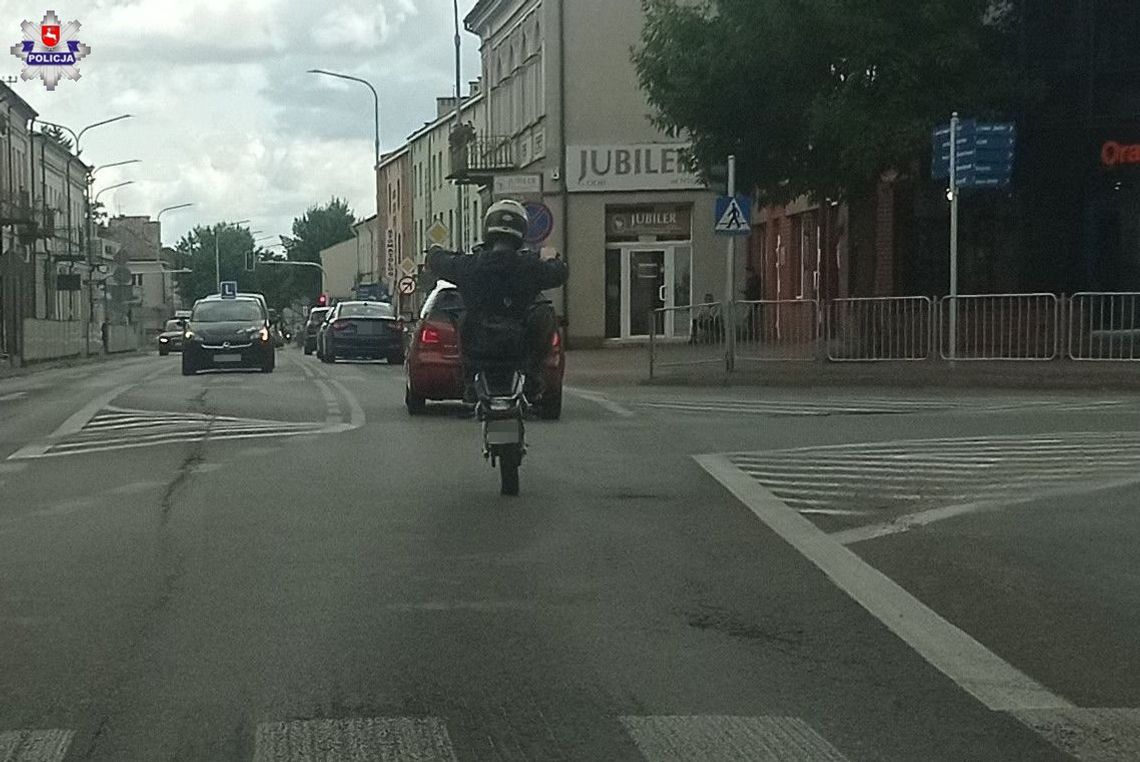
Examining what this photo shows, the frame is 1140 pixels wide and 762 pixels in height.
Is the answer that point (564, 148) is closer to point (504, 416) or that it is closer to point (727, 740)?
point (504, 416)

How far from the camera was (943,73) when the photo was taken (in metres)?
27.8

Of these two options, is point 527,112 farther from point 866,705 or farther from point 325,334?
point 866,705

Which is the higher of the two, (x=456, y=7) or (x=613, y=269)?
(x=456, y=7)

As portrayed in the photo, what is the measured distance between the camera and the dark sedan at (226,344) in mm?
33688

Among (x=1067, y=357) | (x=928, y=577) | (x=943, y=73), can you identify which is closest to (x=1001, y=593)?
(x=928, y=577)

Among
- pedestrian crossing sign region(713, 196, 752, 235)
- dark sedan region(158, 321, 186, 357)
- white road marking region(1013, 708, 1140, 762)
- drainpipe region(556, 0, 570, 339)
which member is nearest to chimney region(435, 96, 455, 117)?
dark sedan region(158, 321, 186, 357)

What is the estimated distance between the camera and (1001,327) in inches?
982

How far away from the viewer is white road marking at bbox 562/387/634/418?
64.3 feet

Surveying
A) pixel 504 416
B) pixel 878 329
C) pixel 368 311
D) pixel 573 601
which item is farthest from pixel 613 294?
pixel 573 601

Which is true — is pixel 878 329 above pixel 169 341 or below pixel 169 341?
above

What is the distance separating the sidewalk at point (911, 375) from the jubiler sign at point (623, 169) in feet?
54.1

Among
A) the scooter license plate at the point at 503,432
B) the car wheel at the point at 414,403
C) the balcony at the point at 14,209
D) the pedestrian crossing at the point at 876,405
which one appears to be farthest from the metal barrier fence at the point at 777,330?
the balcony at the point at 14,209

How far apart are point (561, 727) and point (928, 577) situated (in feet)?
11.2

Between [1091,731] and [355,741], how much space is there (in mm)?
2255
